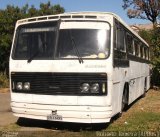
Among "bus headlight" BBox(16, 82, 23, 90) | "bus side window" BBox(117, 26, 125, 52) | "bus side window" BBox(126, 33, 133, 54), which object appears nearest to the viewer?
"bus headlight" BBox(16, 82, 23, 90)

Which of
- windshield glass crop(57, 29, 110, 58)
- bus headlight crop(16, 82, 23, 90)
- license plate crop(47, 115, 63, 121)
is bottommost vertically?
license plate crop(47, 115, 63, 121)

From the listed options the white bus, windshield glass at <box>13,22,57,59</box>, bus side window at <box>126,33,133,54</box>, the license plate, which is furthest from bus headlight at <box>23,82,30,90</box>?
bus side window at <box>126,33,133,54</box>

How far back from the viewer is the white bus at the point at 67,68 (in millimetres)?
10078

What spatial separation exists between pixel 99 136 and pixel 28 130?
1.94m

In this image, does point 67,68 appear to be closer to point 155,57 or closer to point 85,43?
point 85,43

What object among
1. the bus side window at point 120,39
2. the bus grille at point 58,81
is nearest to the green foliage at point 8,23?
the bus side window at point 120,39

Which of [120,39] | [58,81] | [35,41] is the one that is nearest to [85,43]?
[58,81]

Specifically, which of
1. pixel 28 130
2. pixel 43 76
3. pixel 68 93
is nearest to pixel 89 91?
pixel 68 93

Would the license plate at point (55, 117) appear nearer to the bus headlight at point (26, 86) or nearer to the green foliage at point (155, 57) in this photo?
the bus headlight at point (26, 86)

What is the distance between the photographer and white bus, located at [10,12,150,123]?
33.1 feet

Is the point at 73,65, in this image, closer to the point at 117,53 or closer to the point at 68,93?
the point at 68,93

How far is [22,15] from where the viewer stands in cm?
2638

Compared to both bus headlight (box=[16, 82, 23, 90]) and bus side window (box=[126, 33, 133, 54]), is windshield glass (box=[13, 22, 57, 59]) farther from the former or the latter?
bus side window (box=[126, 33, 133, 54])

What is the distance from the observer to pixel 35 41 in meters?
11.0
